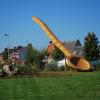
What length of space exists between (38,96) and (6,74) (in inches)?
703

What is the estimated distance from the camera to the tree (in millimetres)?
66062

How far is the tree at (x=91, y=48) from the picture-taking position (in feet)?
217

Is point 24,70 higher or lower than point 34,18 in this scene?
lower

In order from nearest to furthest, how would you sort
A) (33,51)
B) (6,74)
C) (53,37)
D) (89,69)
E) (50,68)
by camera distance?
1. (6,74)
2. (89,69)
3. (53,37)
4. (50,68)
5. (33,51)

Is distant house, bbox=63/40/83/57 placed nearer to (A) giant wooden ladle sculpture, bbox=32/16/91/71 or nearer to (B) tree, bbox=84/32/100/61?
(B) tree, bbox=84/32/100/61

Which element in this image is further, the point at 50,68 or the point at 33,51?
the point at 33,51

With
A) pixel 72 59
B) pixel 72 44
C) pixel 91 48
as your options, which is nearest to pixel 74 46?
pixel 72 44

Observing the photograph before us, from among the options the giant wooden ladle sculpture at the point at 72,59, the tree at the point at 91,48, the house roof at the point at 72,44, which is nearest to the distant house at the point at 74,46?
the house roof at the point at 72,44

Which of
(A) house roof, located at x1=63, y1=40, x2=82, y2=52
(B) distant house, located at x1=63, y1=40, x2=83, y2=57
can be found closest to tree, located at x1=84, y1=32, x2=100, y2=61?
(B) distant house, located at x1=63, y1=40, x2=83, y2=57

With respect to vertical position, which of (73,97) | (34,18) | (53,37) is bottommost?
(73,97)

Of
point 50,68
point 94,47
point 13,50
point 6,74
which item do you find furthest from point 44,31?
point 13,50

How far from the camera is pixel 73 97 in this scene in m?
15.3

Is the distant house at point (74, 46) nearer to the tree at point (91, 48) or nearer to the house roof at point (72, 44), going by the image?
the house roof at point (72, 44)

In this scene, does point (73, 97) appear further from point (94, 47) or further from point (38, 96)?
point (94, 47)
